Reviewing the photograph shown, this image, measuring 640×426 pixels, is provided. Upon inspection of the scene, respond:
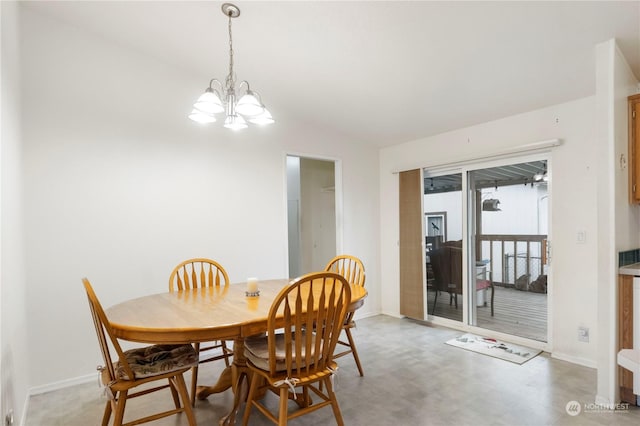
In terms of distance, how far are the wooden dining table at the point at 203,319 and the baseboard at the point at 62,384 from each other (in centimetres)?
100

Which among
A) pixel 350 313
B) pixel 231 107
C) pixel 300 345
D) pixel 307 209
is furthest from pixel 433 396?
pixel 307 209

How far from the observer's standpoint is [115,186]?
281 cm

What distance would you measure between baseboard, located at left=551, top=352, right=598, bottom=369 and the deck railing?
660 mm

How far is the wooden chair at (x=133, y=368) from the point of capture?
5.30 feet

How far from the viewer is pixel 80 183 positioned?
2.67 meters

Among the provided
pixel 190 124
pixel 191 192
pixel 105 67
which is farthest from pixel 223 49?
pixel 191 192

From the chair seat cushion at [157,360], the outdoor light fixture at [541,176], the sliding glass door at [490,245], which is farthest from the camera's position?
the sliding glass door at [490,245]

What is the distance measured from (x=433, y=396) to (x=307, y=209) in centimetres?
340

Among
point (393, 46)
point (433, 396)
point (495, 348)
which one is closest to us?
point (433, 396)

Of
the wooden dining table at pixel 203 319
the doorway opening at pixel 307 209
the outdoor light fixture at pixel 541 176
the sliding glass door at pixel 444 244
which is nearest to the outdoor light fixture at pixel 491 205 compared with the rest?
the sliding glass door at pixel 444 244

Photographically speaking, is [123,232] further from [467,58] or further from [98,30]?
[467,58]

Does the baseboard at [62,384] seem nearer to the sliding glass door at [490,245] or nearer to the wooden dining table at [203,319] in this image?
the wooden dining table at [203,319]

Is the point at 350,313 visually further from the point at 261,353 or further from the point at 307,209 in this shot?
the point at 307,209

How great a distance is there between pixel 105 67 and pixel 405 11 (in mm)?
2369
